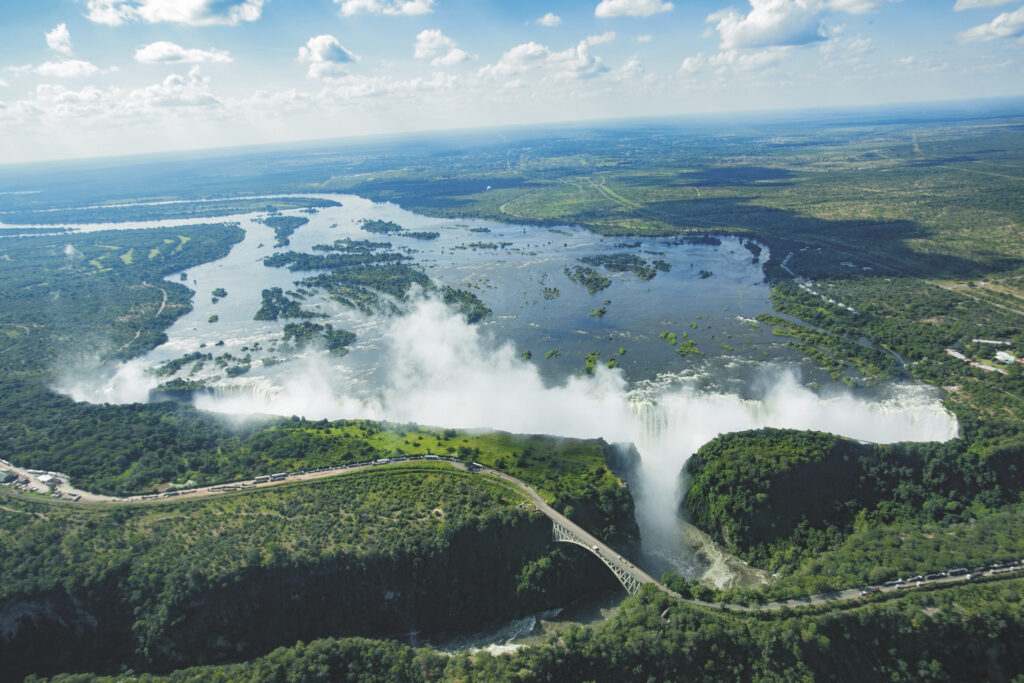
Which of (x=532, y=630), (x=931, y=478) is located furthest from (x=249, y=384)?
(x=931, y=478)

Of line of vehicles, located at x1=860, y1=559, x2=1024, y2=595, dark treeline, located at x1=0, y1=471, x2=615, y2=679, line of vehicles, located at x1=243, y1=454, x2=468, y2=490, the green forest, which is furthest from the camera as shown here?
line of vehicles, located at x1=243, y1=454, x2=468, y2=490

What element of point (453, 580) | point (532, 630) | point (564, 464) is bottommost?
point (532, 630)

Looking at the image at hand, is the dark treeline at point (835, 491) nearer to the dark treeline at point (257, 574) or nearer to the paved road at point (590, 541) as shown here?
the paved road at point (590, 541)

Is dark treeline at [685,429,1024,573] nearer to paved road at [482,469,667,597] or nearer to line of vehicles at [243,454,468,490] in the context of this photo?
paved road at [482,469,667,597]

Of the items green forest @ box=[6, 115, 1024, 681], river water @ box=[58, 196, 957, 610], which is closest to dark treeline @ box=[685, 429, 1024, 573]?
green forest @ box=[6, 115, 1024, 681]

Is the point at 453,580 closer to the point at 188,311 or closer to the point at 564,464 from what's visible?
the point at 564,464

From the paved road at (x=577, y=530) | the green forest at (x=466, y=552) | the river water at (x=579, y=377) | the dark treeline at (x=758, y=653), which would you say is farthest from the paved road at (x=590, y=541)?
the river water at (x=579, y=377)

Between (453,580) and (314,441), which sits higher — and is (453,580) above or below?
below

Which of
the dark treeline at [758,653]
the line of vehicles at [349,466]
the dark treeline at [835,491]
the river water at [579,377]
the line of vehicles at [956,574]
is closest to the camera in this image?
the dark treeline at [758,653]

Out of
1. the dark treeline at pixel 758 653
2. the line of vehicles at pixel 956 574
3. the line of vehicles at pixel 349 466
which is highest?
the line of vehicles at pixel 349 466
